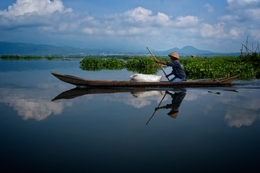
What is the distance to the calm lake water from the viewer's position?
146 inches

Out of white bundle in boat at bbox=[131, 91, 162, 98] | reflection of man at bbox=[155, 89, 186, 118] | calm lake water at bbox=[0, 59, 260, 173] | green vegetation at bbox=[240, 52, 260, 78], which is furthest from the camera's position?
green vegetation at bbox=[240, 52, 260, 78]

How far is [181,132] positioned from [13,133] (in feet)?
9.56

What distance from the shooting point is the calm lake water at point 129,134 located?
12.2ft

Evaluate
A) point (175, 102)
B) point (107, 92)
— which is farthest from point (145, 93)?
point (175, 102)

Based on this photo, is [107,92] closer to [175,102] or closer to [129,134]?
[175,102]

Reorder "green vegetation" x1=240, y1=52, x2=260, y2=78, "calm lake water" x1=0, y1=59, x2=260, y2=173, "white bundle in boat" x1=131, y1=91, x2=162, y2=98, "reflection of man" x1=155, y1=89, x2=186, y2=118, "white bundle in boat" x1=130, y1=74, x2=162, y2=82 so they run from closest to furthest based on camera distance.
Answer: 1. "calm lake water" x1=0, y1=59, x2=260, y2=173
2. "reflection of man" x1=155, y1=89, x2=186, y2=118
3. "white bundle in boat" x1=131, y1=91, x2=162, y2=98
4. "white bundle in boat" x1=130, y1=74, x2=162, y2=82
5. "green vegetation" x1=240, y1=52, x2=260, y2=78

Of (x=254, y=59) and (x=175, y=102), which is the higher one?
(x=254, y=59)

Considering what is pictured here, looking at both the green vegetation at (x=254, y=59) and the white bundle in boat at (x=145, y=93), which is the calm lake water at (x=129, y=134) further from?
the green vegetation at (x=254, y=59)

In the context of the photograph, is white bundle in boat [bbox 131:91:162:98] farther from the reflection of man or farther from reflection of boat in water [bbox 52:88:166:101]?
the reflection of man

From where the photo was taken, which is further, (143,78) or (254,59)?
(254,59)

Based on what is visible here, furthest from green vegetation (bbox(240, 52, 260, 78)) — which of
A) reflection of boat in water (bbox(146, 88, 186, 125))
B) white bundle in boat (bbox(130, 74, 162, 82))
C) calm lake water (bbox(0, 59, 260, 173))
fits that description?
calm lake water (bbox(0, 59, 260, 173))

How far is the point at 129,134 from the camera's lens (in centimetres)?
500

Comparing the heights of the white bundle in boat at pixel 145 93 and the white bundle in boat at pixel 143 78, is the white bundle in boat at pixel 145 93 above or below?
below

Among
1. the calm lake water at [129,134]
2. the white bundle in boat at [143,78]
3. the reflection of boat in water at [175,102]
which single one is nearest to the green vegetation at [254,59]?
the reflection of boat in water at [175,102]
